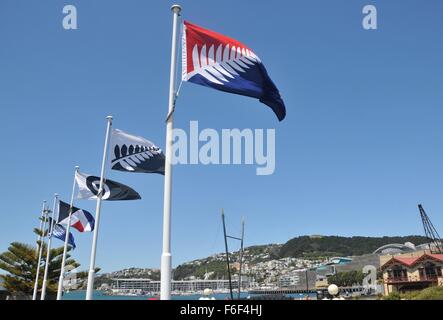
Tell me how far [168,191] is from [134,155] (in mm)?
6194

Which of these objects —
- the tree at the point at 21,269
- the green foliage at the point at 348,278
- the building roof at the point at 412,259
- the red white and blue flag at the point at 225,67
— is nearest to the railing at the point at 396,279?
the building roof at the point at 412,259

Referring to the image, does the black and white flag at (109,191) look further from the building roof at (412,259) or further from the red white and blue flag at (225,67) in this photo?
the building roof at (412,259)

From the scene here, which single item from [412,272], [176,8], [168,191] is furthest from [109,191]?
[412,272]

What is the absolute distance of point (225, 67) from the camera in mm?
10172

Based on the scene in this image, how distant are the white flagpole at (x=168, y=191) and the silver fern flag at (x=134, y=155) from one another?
4988mm

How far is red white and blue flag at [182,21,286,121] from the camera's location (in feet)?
32.7

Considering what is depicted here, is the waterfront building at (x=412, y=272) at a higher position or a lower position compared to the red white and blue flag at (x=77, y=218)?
lower

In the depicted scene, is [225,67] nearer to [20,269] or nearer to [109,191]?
[109,191]

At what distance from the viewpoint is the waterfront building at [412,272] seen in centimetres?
5350
